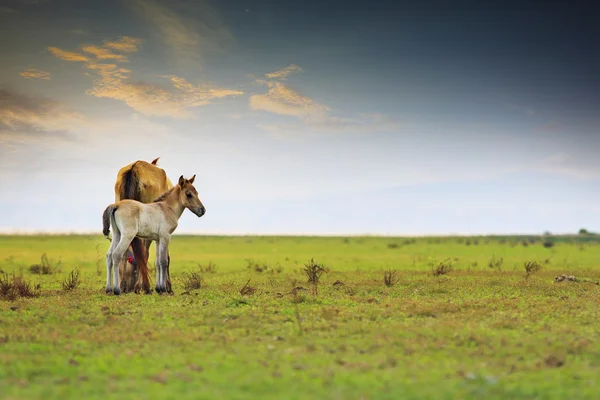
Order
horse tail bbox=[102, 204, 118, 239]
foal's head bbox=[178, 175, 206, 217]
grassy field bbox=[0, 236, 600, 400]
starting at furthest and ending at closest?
foal's head bbox=[178, 175, 206, 217] → horse tail bbox=[102, 204, 118, 239] → grassy field bbox=[0, 236, 600, 400]

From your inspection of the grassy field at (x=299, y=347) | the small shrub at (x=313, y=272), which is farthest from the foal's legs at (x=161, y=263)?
the small shrub at (x=313, y=272)

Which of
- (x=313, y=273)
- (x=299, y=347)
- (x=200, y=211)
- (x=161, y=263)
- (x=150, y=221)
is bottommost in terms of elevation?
(x=299, y=347)

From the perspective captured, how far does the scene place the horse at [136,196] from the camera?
16.3m

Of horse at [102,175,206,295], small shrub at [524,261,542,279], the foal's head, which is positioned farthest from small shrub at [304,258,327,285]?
small shrub at [524,261,542,279]

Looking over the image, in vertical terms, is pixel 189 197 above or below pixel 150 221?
above

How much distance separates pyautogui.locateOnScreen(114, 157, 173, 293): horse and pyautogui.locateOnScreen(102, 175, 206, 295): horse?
687 mm

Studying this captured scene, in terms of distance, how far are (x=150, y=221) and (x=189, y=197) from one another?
4.57ft

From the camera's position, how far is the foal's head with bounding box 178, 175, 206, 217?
642 inches

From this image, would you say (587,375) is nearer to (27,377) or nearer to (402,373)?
(402,373)

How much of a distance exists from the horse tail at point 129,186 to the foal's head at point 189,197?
1.34 meters

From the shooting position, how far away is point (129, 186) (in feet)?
54.5

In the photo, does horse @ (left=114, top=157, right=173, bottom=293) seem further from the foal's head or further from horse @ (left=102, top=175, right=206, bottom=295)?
the foal's head

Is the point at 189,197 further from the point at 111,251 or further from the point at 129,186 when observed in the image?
the point at 111,251

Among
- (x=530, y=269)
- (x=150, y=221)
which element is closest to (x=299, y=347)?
(x=150, y=221)
